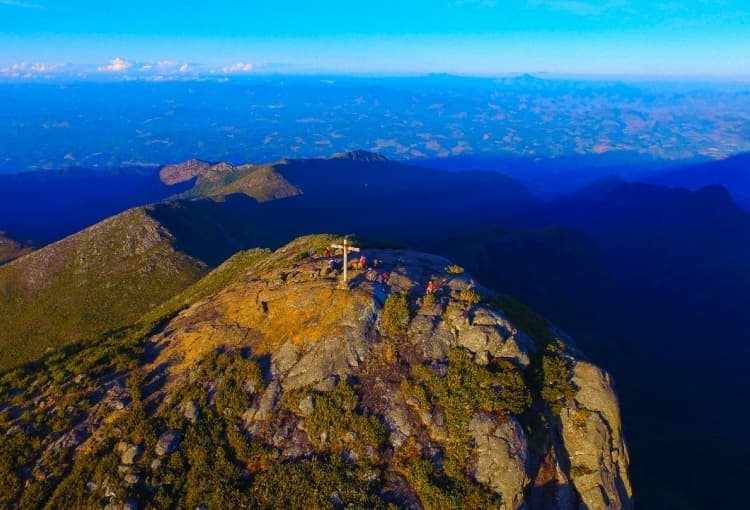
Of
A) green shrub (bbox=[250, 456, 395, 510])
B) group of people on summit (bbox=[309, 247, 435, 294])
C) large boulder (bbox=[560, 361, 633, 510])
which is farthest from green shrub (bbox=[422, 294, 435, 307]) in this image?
green shrub (bbox=[250, 456, 395, 510])

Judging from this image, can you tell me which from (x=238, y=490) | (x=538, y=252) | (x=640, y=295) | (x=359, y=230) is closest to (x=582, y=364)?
(x=238, y=490)

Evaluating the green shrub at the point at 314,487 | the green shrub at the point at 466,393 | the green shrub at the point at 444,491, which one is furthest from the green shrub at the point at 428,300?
the green shrub at the point at 314,487

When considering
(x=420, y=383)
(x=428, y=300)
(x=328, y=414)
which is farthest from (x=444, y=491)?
(x=428, y=300)

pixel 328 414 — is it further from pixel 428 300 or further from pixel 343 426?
pixel 428 300

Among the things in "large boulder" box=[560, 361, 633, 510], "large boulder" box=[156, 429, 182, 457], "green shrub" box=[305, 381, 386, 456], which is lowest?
"large boulder" box=[560, 361, 633, 510]

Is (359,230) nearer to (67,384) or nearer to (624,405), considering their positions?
(624,405)

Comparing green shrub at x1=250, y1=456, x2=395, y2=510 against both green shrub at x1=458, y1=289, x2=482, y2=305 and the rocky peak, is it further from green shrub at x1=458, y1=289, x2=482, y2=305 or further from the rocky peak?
green shrub at x1=458, y1=289, x2=482, y2=305
